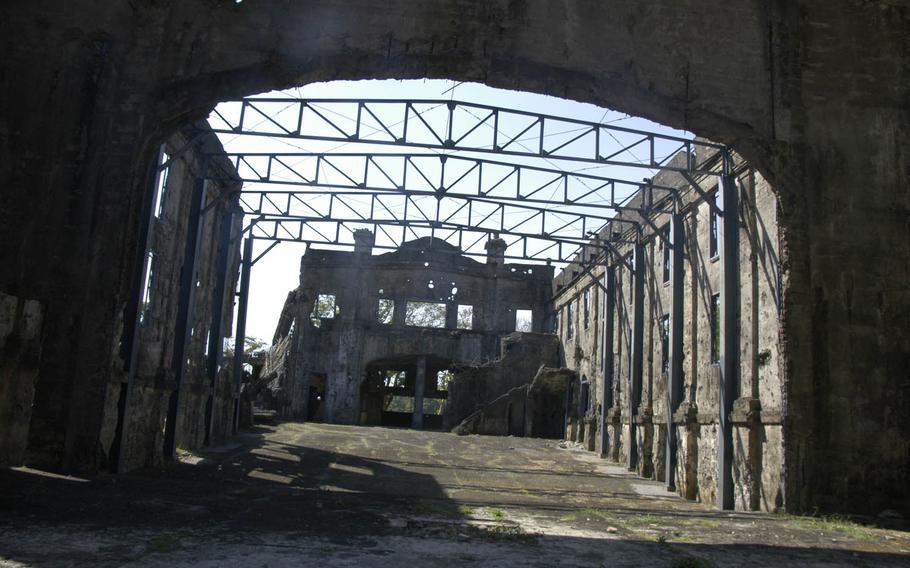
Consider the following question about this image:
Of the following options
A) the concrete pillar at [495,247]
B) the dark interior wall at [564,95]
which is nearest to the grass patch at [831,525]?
the dark interior wall at [564,95]

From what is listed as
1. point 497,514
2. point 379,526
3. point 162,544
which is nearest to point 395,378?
point 497,514

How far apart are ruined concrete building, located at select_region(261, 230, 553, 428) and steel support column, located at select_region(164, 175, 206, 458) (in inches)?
726

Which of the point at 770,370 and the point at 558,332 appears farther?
the point at 558,332

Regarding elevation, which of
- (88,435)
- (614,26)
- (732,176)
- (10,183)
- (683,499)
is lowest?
(683,499)

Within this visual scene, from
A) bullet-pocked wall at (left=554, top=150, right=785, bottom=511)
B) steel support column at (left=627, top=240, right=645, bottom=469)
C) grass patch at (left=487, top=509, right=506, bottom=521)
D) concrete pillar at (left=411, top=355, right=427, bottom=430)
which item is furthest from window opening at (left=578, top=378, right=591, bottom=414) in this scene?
grass patch at (left=487, top=509, right=506, bottom=521)

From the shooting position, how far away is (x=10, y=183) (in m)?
10.1

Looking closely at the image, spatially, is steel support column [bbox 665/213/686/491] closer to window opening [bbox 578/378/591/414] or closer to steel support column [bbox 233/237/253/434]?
window opening [bbox 578/378/591/414]

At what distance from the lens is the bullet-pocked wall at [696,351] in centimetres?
1132

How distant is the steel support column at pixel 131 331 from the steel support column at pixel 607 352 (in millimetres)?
13968

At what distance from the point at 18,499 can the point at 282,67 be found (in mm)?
6431

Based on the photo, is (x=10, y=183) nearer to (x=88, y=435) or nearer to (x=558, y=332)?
(x=88, y=435)

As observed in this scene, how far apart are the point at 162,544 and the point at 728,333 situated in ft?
31.9

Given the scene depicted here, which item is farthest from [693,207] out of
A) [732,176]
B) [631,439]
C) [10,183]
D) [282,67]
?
[10,183]

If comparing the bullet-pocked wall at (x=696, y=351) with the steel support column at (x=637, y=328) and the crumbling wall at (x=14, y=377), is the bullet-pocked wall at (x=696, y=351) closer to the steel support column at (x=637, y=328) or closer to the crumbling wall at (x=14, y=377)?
the steel support column at (x=637, y=328)
